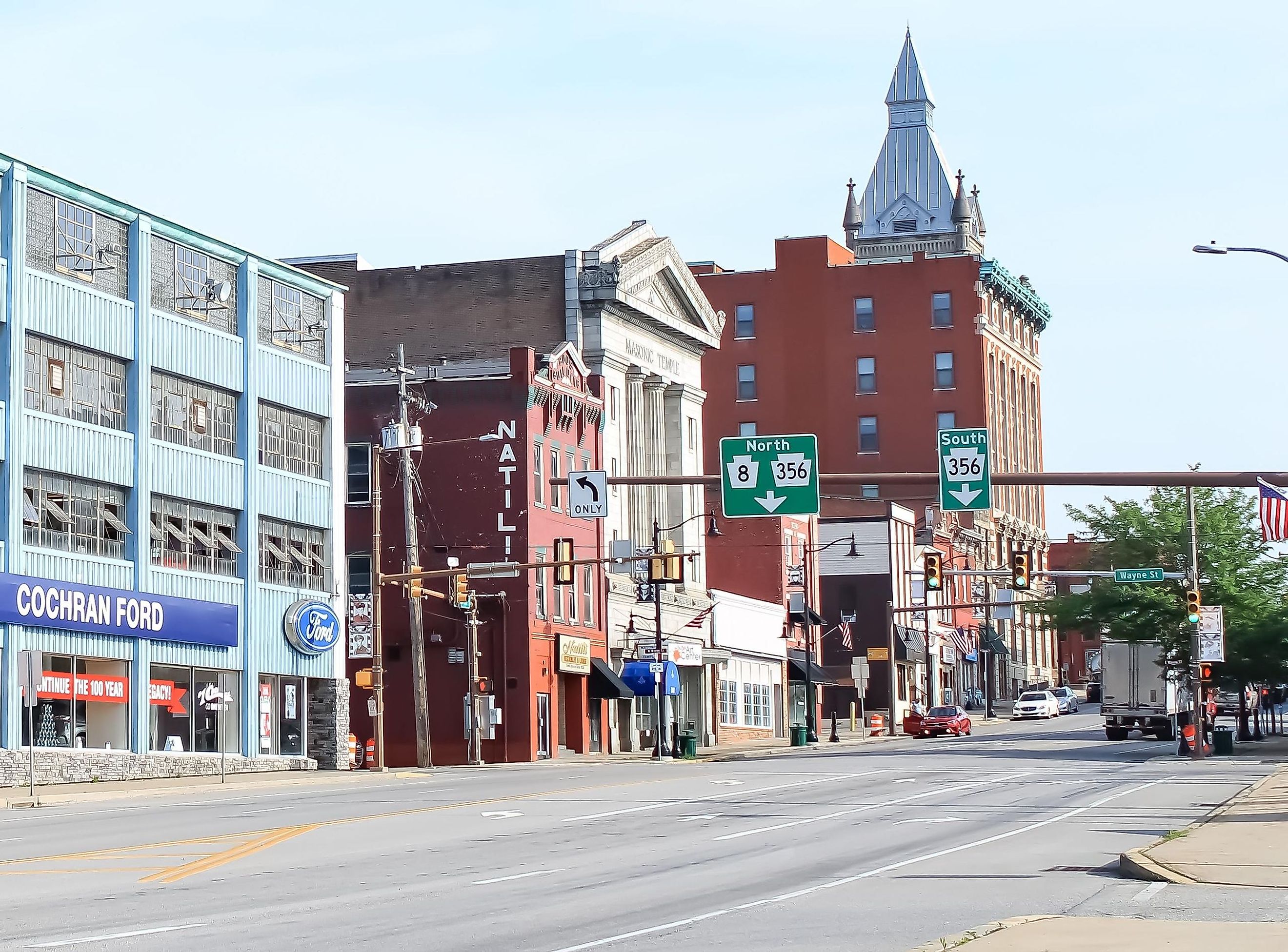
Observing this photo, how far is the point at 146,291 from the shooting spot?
4884 cm

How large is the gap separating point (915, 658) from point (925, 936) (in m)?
94.4

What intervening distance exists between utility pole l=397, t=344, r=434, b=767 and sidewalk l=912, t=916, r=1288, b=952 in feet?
134

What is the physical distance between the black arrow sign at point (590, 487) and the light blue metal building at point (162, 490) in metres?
12.0

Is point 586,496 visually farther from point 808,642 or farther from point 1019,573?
point 808,642

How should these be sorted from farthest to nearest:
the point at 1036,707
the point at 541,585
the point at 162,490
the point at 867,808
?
the point at 1036,707 → the point at 541,585 → the point at 162,490 → the point at 867,808

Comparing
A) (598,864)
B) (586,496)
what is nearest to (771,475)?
(586,496)

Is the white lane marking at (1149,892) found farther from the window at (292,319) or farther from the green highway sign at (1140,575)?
the window at (292,319)

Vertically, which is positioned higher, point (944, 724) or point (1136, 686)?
point (1136, 686)

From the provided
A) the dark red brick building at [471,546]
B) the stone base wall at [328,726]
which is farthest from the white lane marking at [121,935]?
the dark red brick building at [471,546]

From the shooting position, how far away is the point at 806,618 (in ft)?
299

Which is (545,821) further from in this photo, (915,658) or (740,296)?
(740,296)

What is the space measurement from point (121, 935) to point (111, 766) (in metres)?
32.8

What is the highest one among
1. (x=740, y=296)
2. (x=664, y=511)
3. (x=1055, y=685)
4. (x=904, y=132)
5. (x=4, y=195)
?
(x=904, y=132)

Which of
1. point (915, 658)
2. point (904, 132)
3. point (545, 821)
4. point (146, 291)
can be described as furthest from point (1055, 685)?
point (545, 821)
